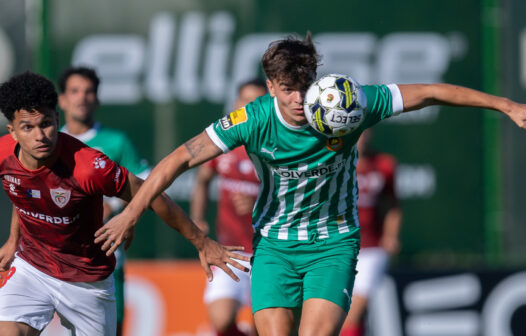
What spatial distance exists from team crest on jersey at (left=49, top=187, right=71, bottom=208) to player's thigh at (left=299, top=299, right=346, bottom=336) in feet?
5.43

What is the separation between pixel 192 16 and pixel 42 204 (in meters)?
5.08

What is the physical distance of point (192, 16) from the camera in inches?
399

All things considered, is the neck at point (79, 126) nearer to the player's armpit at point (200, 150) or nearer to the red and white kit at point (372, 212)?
the player's armpit at point (200, 150)

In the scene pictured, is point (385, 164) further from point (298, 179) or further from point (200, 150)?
point (200, 150)

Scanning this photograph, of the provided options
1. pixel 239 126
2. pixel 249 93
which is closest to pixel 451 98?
pixel 239 126

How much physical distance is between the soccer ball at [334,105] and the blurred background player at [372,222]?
10.5ft

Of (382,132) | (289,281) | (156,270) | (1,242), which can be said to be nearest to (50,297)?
(289,281)

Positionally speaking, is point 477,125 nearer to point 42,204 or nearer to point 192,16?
point 192,16

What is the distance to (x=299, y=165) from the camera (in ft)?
18.4

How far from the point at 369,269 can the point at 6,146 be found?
4.12 meters

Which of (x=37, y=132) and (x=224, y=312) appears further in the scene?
(x=224, y=312)

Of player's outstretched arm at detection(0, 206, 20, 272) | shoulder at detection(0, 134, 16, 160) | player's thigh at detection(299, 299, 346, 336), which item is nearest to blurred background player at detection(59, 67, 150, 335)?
player's outstretched arm at detection(0, 206, 20, 272)

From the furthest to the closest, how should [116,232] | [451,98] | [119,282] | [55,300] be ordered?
[119,282]
[55,300]
[451,98]
[116,232]

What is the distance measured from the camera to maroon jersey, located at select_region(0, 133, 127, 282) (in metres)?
5.42
